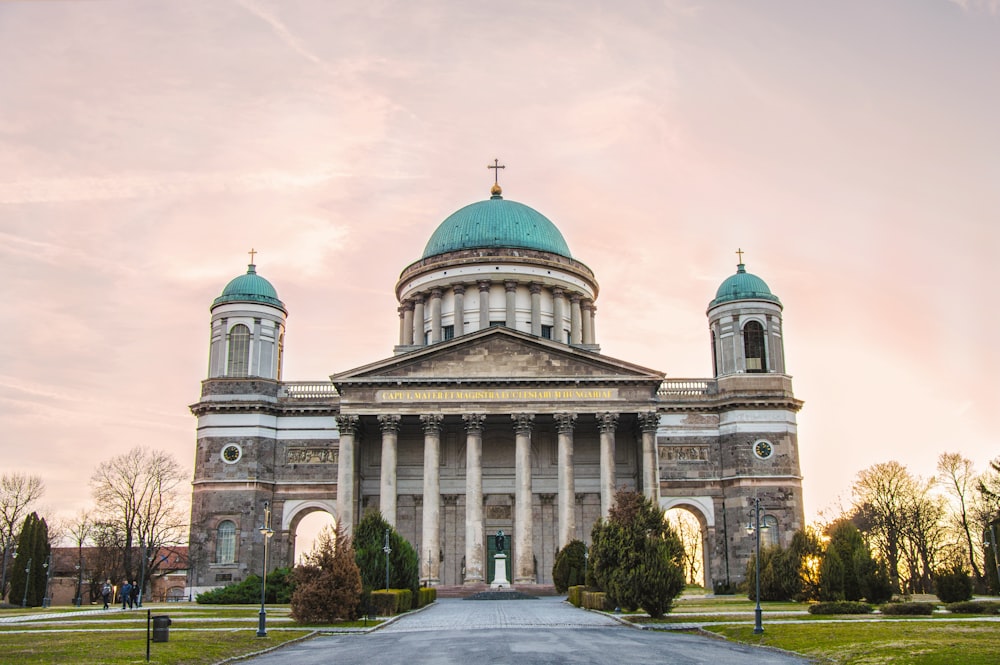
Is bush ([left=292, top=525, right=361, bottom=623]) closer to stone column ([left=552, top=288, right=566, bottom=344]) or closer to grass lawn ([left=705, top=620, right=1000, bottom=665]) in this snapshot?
grass lawn ([left=705, top=620, right=1000, bottom=665])

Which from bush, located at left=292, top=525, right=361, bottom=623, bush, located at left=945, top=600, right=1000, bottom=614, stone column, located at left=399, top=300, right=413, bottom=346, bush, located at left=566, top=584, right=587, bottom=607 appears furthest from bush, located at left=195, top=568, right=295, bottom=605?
bush, located at left=945, top=600, right=1000, bottom=614

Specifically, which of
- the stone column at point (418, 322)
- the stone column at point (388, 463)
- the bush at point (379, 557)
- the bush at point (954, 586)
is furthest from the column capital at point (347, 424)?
the bush at point (954, 586)

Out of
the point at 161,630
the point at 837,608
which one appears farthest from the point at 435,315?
Result: the point at 161,630

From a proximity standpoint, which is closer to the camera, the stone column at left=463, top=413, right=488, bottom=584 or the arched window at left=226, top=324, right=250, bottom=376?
the stone column at left=463, top=413, right=488, bottom=584

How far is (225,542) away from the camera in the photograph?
59.7m

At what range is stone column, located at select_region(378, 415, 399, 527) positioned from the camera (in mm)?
55344

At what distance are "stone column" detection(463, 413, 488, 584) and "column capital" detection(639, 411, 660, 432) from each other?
9.15 meters

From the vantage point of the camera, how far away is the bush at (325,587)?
3381cm

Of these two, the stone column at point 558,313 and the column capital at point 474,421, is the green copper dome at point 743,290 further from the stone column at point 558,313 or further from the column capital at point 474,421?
the column capital at point 474,421

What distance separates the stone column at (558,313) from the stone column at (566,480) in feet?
44.1

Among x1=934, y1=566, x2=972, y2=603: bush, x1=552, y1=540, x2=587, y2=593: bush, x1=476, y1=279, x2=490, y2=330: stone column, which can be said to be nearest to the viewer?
x1=934, y1=566, x2=972, y2=603: bush

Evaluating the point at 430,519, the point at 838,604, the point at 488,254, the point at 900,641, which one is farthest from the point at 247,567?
the point at 900,641

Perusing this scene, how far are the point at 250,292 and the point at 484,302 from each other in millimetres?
15991

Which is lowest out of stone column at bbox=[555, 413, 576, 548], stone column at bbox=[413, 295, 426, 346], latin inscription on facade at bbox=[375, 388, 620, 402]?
stone column at bbox=[555, 413, 576, 548]
